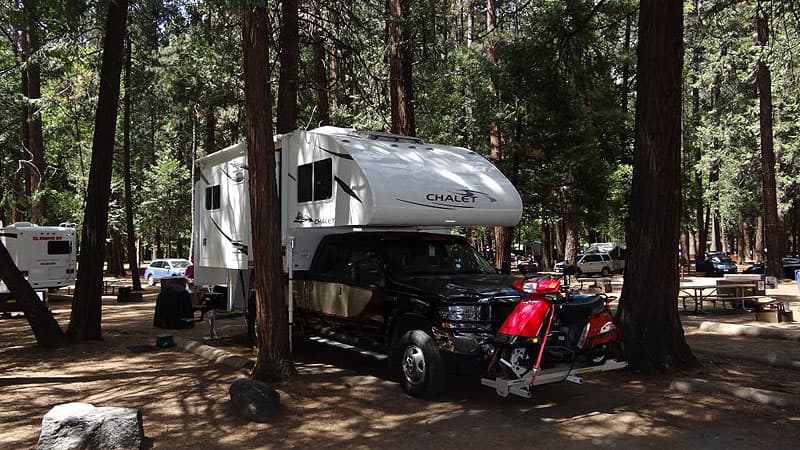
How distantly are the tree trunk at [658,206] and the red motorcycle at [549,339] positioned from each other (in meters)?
1.57

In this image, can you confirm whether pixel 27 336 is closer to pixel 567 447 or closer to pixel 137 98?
pixel 567 447

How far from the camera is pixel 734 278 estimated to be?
16.0 metres

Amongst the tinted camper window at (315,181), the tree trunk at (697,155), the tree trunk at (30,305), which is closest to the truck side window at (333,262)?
the tinted camper window at (315,181)

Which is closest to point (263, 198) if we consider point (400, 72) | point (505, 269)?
point (505, 269)

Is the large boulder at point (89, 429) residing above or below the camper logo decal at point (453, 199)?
below

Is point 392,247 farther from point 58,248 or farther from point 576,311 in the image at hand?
point 58,248

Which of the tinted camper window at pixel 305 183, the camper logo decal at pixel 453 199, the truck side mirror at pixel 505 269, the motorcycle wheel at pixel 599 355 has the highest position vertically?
the tinted camper window at pixel 305 183

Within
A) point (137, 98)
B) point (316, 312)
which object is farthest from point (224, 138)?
point (316, 312)

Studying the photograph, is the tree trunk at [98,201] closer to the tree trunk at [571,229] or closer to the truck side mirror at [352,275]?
the truck side mirror at [352,275]

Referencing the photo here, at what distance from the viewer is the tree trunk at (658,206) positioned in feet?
27.1

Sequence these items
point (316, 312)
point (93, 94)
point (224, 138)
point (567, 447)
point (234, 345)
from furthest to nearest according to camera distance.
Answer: point (224, 138) → point (93, 94) → point (234, 345) → point (316, 312) → point (567, 447)

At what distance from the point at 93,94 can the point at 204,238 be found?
13360mm

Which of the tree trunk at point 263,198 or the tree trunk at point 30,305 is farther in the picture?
the tree trunk at point 30,305

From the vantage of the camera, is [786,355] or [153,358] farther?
[153,358]
